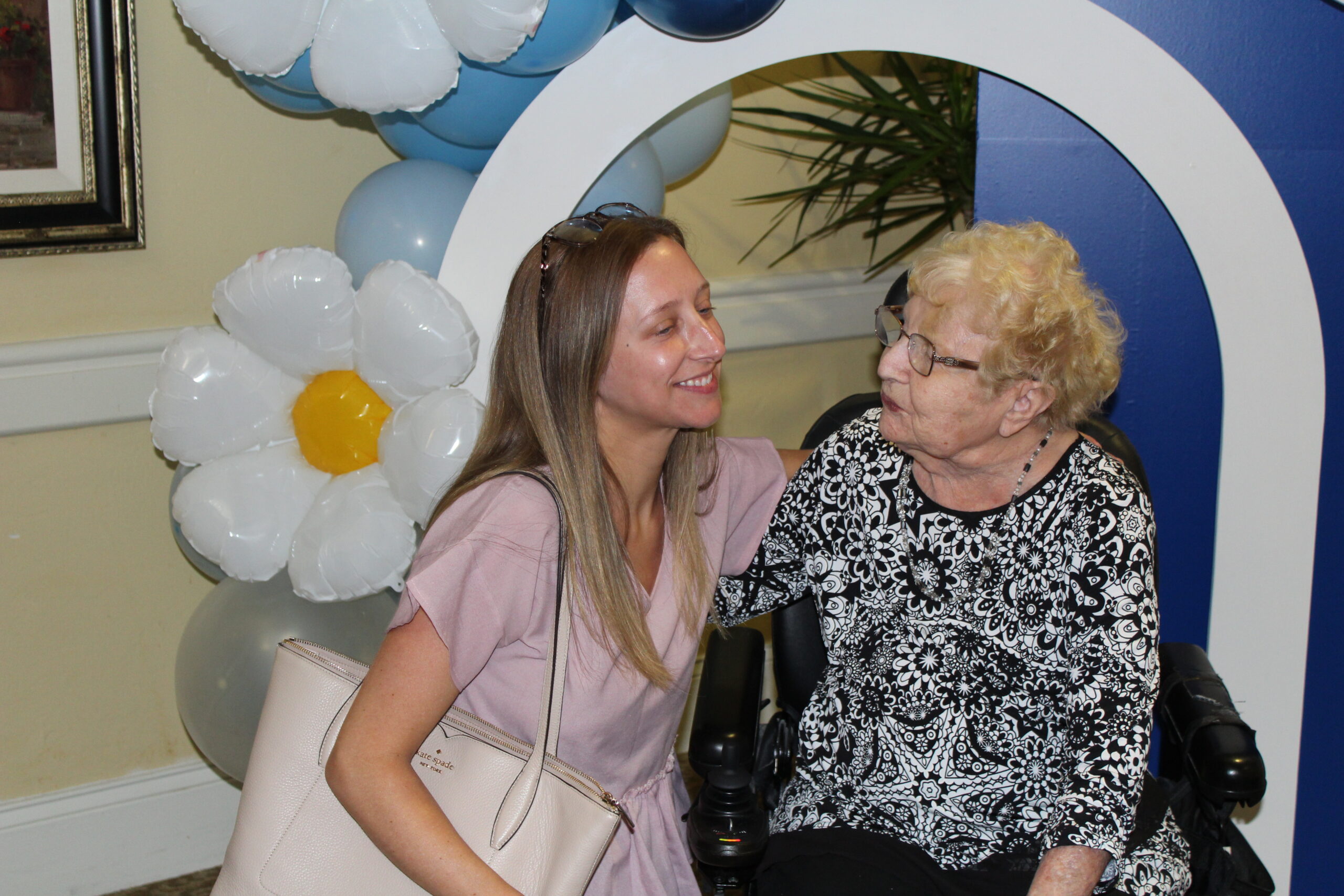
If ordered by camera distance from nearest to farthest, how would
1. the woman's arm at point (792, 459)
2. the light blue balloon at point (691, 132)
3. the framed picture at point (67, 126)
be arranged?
1. the woman's arm at point (792, 459)
2. the framed picture at point (67, 126)
3. the light blue balloon at point (691, 132)

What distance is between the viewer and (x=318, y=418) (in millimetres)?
1972

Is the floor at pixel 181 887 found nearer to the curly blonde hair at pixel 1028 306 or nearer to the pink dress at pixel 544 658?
the pink dress at pixel 544 658

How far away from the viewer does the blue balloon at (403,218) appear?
202cm

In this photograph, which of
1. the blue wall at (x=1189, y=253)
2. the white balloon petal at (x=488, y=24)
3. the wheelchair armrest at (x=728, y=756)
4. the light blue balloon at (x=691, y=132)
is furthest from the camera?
the light blue balloon at (x=691, y=132)

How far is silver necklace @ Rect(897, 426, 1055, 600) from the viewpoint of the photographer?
5.15ft

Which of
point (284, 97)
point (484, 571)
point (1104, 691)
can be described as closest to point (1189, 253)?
point (1104, 691)

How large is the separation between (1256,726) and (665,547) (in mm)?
1202

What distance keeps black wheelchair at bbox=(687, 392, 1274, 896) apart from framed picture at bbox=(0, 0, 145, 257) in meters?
1.47

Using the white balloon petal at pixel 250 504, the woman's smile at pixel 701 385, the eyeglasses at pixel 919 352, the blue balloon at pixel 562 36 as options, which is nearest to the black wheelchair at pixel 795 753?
the eyeglasses at pixel 919 352

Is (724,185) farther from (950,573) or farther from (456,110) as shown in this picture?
(950,573)

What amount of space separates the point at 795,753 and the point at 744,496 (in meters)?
0.42

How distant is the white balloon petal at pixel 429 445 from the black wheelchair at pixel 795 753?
1.62 ft

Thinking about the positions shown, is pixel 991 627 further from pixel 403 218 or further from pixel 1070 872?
pixel 403 218

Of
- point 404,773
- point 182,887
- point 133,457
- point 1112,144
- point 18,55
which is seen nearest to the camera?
point 404,773
